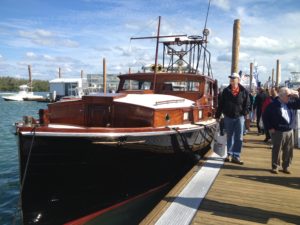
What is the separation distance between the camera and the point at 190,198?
210 inches

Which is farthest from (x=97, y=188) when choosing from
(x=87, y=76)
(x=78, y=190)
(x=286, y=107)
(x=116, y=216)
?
(x=87, y=76)

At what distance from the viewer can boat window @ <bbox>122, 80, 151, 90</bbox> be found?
31.7 ft

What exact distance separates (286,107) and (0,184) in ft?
23.8

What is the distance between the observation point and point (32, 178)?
5820 mm

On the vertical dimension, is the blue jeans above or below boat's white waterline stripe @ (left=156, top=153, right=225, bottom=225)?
above

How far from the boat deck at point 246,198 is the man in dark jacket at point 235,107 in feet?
2.27

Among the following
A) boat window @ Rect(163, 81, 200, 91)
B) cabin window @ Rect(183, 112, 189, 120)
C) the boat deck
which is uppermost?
boat window @ Rect(163, 81, 200, 91)

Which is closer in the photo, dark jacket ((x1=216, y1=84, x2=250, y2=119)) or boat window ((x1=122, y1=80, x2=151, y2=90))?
dark jacket ((x1=216, y1=84, x2=250, y2=119))

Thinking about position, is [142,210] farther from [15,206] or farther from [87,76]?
[87,76]

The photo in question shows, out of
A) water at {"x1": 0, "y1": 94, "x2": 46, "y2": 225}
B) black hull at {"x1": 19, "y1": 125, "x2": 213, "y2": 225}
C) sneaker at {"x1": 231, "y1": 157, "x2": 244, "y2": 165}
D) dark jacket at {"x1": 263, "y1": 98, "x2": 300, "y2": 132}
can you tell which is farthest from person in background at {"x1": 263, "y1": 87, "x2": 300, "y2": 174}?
water at {"x1": 0, "y1": 94, "x2": 46, "y2": 225}

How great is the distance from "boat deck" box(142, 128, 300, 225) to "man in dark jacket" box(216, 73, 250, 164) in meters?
0.69

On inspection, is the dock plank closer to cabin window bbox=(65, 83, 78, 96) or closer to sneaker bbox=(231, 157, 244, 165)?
sneaker bbox=(231, 157, 244, 165)

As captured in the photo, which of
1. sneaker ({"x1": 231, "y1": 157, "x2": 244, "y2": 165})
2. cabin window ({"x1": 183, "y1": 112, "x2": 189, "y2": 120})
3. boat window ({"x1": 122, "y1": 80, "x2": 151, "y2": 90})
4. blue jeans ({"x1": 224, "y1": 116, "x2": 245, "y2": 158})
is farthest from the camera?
boat window ({"x1": 122, "y1": 80, "x2": 151, "y2": 90})

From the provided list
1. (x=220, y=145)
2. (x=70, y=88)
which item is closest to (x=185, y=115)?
(x=220, y=145)
